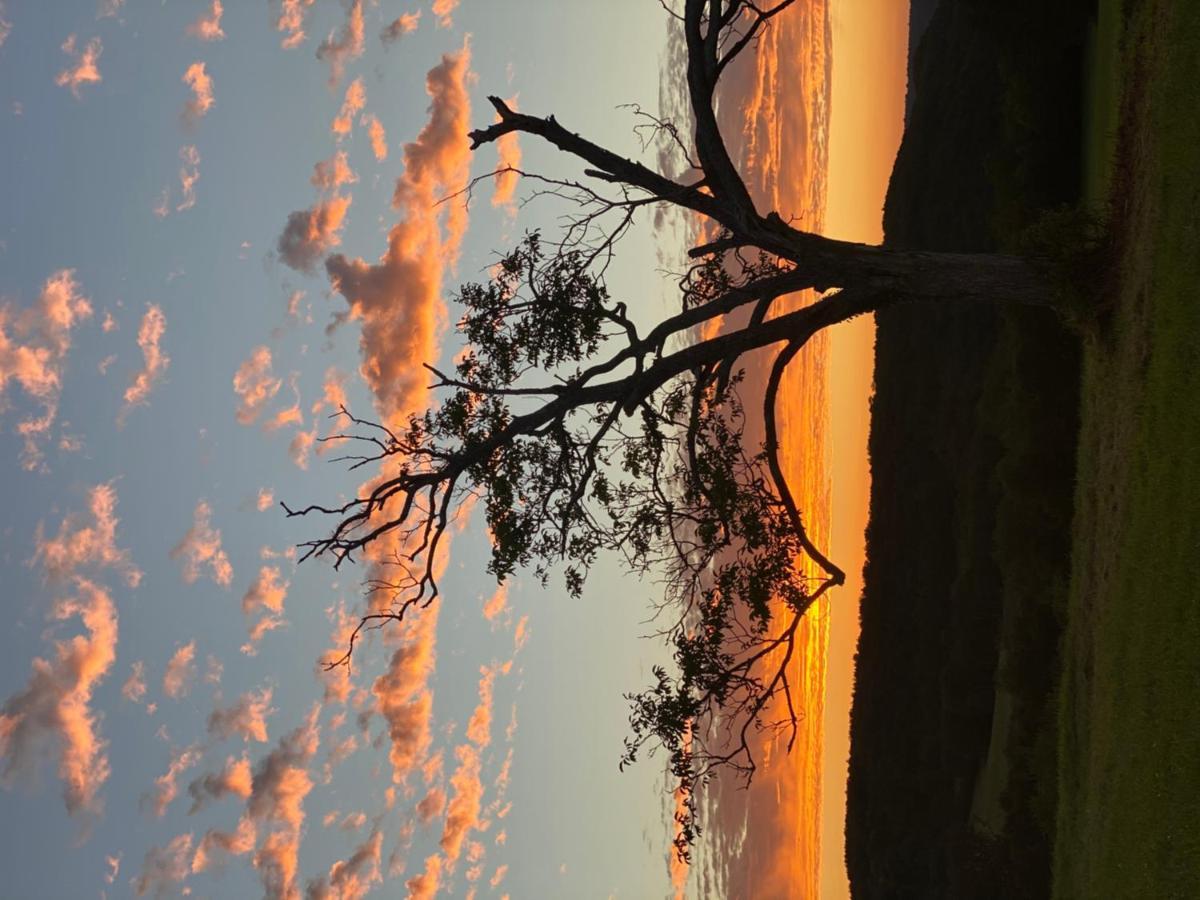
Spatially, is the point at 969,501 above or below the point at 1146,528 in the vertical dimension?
above

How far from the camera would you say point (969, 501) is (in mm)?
41500

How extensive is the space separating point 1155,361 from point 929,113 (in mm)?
41670

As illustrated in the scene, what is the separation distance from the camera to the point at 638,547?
19.9 m

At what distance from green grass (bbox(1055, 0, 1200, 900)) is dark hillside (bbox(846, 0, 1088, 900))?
26.1 feet

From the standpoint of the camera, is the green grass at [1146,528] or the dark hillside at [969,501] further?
the dark hillside at [969,501]

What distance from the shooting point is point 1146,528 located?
13578mm

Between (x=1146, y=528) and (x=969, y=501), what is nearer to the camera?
(x=1146, y=528)

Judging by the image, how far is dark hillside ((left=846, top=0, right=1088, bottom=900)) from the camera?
90.6 ft

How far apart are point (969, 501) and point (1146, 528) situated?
29215 mm

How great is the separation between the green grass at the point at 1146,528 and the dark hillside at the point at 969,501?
7956mm

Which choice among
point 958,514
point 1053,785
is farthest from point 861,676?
point 1053,785

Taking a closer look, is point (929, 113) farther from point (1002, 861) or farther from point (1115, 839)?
point (1115, 839)

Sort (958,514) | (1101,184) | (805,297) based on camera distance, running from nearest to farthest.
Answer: (1101,184) → (958,514) → (805,297)

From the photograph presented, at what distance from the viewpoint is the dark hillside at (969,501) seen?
27.6m
